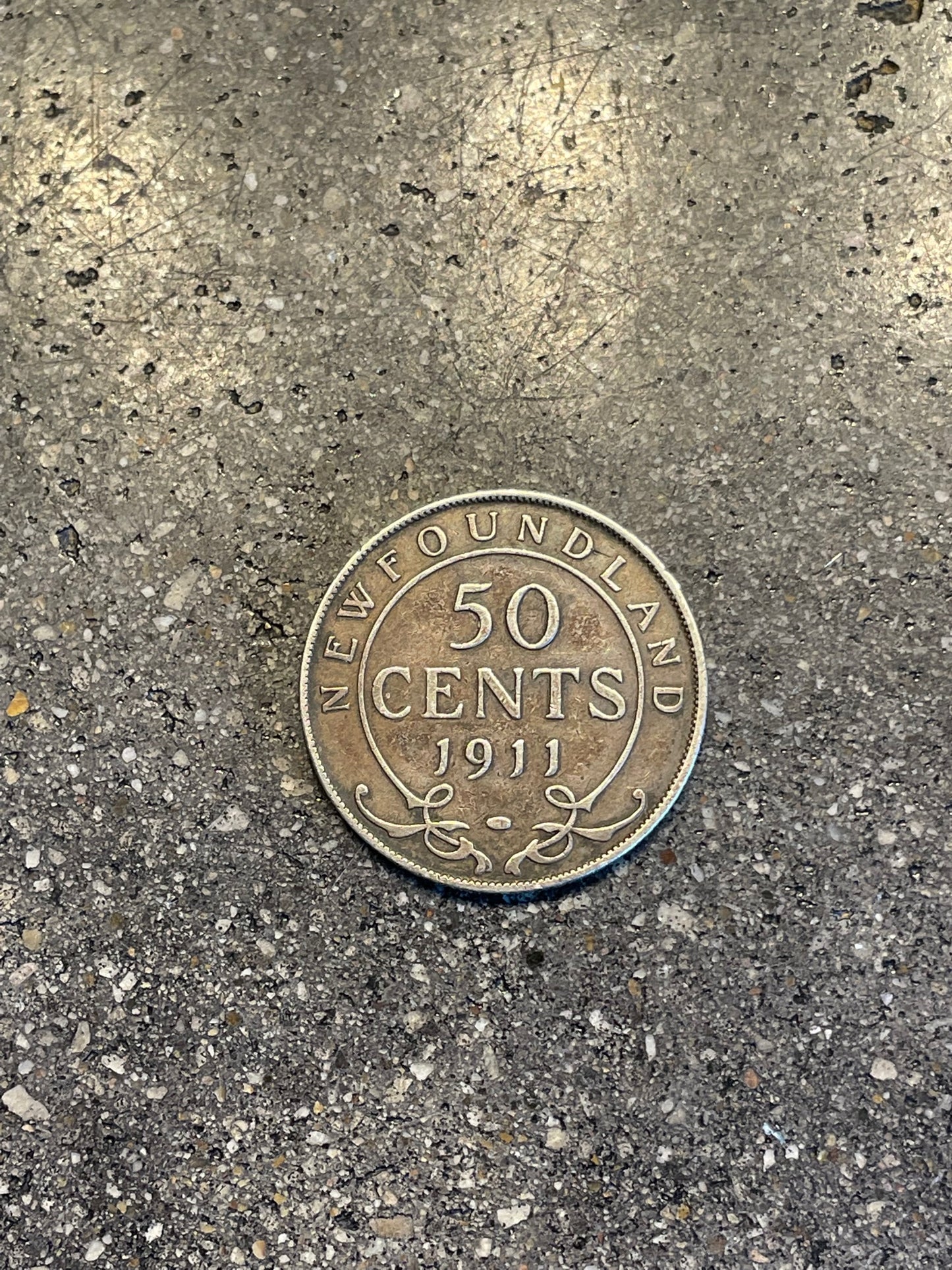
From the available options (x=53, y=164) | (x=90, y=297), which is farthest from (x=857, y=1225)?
(x=53, y=164)

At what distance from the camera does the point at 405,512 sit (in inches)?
85.9

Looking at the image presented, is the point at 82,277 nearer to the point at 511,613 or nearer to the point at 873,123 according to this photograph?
the point at 511,613

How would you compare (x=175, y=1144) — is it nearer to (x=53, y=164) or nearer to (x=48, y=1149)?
(x=48, y=1149)

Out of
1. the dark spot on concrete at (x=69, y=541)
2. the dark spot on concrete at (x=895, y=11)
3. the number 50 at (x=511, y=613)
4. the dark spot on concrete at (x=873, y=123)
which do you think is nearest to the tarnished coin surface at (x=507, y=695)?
the number 50 at (x=511, y=613)

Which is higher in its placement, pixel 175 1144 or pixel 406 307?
pixel 406 307

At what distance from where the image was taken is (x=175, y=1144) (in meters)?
2.03

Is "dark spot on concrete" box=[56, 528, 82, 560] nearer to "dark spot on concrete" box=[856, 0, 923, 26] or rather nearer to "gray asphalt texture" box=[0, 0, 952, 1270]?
"gray asphalt texture" box=[0, 0, 952, 1270]

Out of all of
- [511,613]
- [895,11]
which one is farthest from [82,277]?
[895,11]

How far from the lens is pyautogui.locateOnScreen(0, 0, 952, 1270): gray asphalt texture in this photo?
6.63 ft

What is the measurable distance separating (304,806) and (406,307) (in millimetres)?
1283

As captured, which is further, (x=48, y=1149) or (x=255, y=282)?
(x=255, y=282)

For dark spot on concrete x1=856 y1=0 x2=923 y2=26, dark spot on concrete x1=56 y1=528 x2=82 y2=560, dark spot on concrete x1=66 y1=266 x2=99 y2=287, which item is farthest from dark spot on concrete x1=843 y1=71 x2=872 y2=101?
dark spot on concrete x1=56 y1=528 x2=82 y2=560

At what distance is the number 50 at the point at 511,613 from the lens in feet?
6.74

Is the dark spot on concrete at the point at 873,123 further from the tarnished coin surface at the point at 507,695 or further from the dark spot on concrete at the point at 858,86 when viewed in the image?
the tarnished coin surface at the point at 507,695
